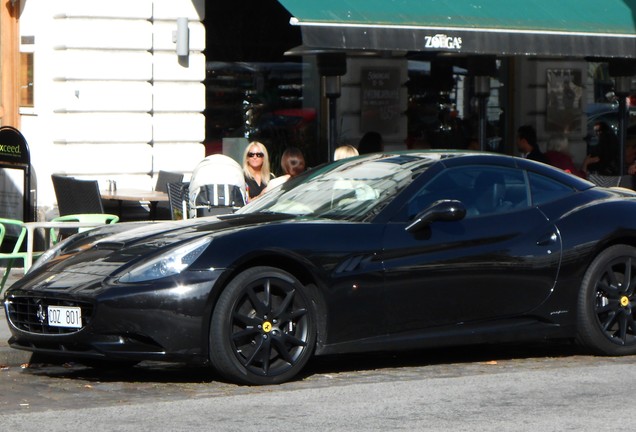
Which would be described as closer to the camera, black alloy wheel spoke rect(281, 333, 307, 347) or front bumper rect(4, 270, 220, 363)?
front bumper rect(4, 270, 220, 363)

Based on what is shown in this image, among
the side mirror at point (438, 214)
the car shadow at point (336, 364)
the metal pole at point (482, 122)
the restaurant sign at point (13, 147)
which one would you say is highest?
the metal pole at point (482, 122)

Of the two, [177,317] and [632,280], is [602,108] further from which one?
[177,317]

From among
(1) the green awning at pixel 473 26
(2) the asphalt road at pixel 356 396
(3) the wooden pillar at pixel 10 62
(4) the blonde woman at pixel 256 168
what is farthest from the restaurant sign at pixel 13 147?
(2) the asphalt road at pixel 356 396

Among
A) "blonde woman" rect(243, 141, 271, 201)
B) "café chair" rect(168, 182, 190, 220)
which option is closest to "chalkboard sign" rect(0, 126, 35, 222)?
"café chair" rect(168, 182, 190, 220)

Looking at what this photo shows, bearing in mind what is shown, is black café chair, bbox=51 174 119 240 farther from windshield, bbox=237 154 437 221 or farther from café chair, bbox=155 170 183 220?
windshield, bbox=237 154 437 221

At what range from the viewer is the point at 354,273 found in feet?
27.7

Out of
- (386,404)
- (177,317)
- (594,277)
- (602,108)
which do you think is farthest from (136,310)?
(602,108)

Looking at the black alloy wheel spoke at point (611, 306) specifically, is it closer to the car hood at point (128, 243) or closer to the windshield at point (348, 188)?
the windshield at point (348, 188)

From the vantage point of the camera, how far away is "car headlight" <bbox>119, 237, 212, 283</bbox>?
26.5ft

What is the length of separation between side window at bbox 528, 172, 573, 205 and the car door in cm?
7

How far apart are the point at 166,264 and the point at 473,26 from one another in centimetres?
757

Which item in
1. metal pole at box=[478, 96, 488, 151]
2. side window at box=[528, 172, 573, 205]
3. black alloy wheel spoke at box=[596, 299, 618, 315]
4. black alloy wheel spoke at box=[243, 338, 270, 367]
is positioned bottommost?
black alloy wheel spoke at box=[243, 338, 270, 367]

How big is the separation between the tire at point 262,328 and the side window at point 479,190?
1.07 meters

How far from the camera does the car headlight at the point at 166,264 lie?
808 cm
